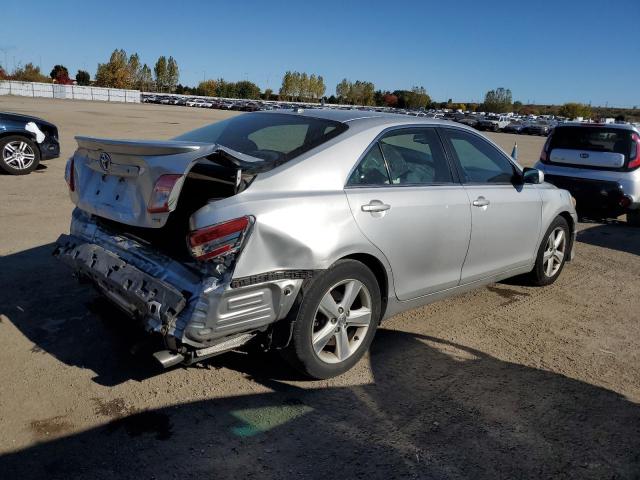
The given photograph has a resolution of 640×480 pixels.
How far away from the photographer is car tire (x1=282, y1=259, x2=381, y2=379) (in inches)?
125

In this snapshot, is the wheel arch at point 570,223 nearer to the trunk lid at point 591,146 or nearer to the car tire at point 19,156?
the trunk lid at point 591,146


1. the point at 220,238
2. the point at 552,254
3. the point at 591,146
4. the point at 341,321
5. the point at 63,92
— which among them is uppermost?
the point at 63,92

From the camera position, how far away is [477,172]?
4520 mm

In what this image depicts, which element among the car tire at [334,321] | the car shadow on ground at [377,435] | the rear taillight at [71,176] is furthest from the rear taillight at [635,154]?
the rear taillight at [71,176]

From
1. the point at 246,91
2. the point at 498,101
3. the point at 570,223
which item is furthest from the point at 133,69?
the point at 570,223

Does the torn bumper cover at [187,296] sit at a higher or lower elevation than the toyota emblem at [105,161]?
lower

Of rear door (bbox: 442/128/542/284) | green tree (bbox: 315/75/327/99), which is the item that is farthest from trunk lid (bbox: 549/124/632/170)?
green tree (bbox: 315/75/327/99)

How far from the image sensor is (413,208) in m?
3.75

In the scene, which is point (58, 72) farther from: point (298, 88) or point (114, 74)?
point (298, 88)

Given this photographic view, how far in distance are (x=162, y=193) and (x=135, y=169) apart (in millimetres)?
340

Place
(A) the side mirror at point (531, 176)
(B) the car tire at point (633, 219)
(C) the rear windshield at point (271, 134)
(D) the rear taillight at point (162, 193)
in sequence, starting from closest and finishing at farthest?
(D) the rear taillight at point (162, 193), (C) the rear windshield at point (271, 134), (A) the side mirror at point (531, 176), (B) the car tire at point (633, 219)

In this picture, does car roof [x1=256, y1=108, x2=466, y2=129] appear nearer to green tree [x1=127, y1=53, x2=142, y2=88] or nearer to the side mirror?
the side mirror

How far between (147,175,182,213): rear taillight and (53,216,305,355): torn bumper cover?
11.8 inches

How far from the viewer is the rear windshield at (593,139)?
28.2 ft
